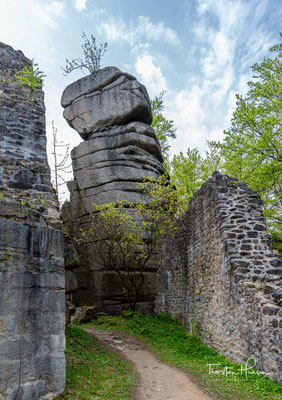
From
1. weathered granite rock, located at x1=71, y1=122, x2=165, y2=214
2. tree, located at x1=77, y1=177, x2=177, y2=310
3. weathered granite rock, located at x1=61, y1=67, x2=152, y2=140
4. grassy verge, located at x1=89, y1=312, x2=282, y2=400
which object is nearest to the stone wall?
grassy verge, located at x1=89, y1=312, x2=282, y2=400

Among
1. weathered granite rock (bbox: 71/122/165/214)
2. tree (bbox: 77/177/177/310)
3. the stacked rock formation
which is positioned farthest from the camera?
weathered granite rock (bbox: 71/122/165/214)

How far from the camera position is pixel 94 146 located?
16297 millimetres

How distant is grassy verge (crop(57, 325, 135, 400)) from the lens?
517cm

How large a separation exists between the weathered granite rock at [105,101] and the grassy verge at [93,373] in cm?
1126

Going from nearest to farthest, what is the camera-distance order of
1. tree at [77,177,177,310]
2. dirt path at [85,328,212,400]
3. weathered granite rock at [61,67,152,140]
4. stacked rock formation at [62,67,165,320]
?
dirt path at [85,328,212,400] → tree at [77,177,177,310] → stacked rock formation at [62,67,165,320] → weathered granite rock at [61,67,152,140]

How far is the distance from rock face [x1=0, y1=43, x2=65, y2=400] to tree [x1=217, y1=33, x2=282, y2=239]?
38.4ft

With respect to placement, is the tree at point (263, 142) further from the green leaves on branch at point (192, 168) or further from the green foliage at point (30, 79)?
the green foliage at point (30, 79)

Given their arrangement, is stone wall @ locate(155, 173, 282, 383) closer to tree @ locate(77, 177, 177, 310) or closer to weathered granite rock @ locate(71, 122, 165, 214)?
tree @ locate(77, 177, 177, 310)

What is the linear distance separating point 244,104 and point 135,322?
11850mm

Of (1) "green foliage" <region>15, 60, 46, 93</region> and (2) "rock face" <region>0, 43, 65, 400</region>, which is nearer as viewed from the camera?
(2) "rock face" <region>0, 43, 65, 400</region>

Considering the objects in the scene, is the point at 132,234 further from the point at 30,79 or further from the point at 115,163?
the point at 30,79

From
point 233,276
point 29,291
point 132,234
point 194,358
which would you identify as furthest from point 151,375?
point 132,234

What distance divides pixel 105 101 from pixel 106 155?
3.30 m

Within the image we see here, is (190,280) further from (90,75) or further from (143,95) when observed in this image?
(90,75)
